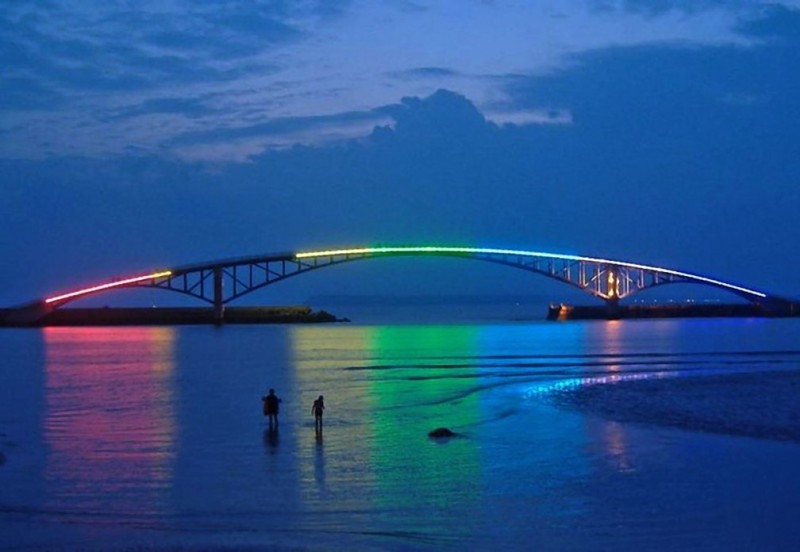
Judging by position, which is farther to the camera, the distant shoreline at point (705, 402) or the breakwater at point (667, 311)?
the breakwater at point (667, 311)

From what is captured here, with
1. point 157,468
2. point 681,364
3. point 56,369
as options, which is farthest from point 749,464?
point 56,369

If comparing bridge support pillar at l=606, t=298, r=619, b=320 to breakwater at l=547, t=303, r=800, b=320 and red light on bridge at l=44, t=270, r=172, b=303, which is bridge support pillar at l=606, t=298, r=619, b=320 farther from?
red light on bridge at l=44, t=270, r=172, b=303

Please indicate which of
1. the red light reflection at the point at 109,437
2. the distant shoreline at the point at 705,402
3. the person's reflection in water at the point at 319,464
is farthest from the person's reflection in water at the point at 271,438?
the distant shoreline at the point at 705,402

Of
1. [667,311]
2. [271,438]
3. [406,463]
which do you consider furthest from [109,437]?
[667,311]

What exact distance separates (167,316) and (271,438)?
12352 centimetres

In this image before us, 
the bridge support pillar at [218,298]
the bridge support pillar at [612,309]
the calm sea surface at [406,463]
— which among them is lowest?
the calm sea surface at [406,463]

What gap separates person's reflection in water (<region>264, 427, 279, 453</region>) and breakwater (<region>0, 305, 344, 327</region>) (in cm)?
11381

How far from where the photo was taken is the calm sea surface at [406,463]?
14.6m

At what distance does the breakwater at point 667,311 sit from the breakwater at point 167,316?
3026 cm

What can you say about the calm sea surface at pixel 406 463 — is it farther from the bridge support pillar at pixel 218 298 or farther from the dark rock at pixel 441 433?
the bridge support pillar at pixel 218 298

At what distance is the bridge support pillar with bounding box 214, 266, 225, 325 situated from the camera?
4916 inches

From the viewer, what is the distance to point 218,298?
128 meters

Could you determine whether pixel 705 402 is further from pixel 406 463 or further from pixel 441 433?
pixel 406 463

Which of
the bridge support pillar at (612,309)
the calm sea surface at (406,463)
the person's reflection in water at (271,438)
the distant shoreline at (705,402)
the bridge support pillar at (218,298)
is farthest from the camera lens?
the bridge support pillar at (612,309)
